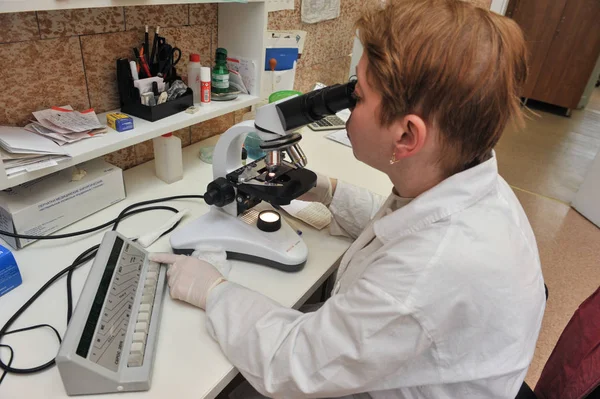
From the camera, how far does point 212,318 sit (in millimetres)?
742

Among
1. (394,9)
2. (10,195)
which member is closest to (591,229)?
(394,9)

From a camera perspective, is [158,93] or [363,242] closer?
[363,242]

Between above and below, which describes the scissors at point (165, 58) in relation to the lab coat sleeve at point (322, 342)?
above

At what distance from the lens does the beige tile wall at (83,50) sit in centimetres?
91

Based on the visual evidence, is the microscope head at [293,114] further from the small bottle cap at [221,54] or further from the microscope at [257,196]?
the small bottle cap at [221,54]

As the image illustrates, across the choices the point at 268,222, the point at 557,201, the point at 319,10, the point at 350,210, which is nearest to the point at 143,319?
the point at 268,222

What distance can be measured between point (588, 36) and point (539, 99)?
78 centimetres

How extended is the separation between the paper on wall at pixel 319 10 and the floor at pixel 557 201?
3.06 feet

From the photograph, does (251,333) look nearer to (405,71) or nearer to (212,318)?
(212,318)

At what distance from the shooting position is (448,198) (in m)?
0.68

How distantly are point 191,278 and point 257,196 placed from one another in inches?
9.1

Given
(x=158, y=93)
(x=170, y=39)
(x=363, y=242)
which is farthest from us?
(x=170, y=39)

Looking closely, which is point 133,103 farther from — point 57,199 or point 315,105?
point 315,105

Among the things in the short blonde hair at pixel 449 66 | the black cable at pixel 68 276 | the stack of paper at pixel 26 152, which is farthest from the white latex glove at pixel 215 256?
the short blonde hair at pixel 449 66
